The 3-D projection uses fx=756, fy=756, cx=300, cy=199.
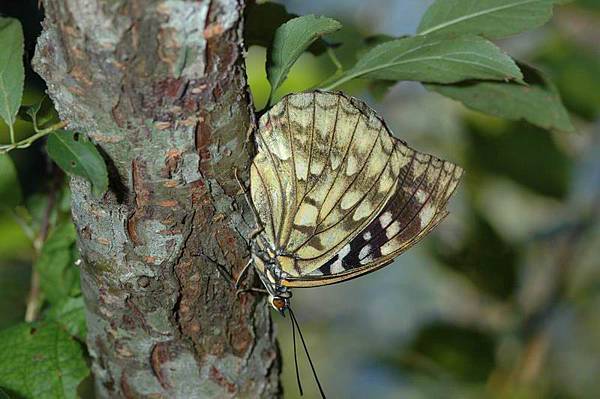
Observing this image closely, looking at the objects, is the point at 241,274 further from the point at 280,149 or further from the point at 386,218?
the point at 386,218

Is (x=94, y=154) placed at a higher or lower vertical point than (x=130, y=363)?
higher

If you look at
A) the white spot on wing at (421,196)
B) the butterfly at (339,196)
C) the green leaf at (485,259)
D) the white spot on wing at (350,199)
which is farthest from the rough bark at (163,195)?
the green leaf at (485,259)

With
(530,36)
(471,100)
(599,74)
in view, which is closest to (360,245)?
(471,100)

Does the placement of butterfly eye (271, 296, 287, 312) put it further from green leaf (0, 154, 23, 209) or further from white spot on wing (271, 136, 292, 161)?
green leaf (0, 154, 23, 209)

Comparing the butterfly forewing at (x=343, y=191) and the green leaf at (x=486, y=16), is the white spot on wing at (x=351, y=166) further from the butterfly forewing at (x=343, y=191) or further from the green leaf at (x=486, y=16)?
the green leaf at (x=486, y=16)

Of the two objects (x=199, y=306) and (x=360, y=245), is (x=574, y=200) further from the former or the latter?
(x=199, y=306)

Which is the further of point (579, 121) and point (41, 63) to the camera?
point (579, 121)

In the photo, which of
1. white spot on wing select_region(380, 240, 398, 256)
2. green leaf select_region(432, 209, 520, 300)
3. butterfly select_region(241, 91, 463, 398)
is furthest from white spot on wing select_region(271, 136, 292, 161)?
green leaf select_region(432, 209, 520, 300)
